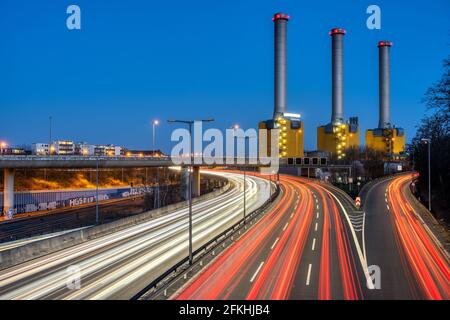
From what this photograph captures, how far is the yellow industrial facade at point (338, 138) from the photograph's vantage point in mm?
144875

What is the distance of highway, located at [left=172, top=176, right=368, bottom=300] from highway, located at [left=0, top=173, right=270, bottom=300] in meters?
3.86

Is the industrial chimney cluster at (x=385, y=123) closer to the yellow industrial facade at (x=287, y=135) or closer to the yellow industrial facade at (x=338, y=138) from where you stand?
the yellow industrial facade at (x=338, y=138)

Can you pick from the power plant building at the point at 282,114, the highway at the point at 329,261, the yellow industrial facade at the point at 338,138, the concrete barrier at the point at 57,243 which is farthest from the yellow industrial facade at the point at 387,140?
the concrete barrier at the point at 57,243

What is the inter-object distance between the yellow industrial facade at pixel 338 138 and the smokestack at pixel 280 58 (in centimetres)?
2468

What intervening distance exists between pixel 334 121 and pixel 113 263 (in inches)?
5054

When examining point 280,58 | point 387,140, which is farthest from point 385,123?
point 280,58

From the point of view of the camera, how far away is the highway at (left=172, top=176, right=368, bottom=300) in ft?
66.5

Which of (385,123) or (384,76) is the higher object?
(384,76)

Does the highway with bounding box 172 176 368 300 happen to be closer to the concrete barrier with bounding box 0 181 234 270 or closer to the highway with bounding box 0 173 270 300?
the highway with bounding box 0 173 270 300

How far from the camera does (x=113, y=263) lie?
26.8 metres

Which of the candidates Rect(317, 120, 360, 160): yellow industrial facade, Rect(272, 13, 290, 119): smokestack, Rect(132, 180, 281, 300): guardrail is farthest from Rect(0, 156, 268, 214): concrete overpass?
Rect(317, 120, 360, 160): yellow industrial facade

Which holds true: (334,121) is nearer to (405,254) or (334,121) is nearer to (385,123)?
(385,123)
